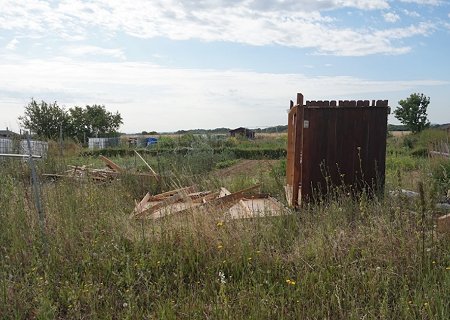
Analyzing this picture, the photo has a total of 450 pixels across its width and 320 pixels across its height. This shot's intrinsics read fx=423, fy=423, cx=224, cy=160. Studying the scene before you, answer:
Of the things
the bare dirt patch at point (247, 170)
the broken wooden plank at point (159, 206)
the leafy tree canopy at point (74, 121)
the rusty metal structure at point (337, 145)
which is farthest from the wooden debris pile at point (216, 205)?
the leafy tree canopy at point (74, 121)

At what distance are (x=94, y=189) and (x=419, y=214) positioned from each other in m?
4.53

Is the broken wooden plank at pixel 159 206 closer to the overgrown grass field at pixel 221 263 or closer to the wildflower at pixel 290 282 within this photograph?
the overgrown grass field at pixel 221 263

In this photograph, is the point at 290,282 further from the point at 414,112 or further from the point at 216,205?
the point at 414,112

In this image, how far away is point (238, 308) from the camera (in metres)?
3.43

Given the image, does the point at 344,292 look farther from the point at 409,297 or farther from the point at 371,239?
the point at 371,239

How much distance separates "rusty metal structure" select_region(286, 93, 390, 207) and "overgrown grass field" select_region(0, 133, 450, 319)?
674 millimetres

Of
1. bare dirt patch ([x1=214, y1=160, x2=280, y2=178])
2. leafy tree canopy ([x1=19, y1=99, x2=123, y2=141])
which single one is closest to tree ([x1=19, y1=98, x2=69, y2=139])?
leafy tree canopy ([x1=19, y1=99, x2=123, y2=141])

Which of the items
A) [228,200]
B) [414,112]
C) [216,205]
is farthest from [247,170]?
[414,112]

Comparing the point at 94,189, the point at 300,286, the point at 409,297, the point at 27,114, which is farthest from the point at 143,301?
the point at 27,114

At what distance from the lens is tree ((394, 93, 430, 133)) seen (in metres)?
51.6

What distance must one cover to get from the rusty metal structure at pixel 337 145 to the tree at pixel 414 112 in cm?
4965

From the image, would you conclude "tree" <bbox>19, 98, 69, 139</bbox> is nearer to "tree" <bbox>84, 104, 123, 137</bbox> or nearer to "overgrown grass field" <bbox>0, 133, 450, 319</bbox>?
"tree" <bbox>84, 104, 123, 137</bbox>

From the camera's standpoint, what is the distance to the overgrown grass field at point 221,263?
3.46 m

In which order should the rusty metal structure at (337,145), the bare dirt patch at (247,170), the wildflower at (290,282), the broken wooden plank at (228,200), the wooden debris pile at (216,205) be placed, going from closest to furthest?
the wildflower at (290,282) < the wooden debris pile at (216,205) < the rusty metal structure at (337,145) < the broken wooden plank at (228,200) < the bare dirt patch at (247,170)
